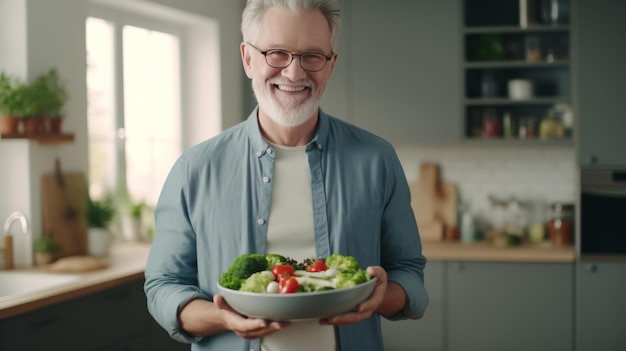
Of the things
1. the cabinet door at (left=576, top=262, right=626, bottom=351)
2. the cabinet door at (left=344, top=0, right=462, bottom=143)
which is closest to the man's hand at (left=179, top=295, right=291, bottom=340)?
the cabinet door at (left=576, top=262, right=626, bottom=351)

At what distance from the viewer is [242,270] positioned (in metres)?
1.56

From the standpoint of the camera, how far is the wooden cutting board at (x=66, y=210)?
3.70 m

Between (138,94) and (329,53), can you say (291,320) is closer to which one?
(329,53)

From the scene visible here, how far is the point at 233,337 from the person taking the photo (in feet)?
5.90

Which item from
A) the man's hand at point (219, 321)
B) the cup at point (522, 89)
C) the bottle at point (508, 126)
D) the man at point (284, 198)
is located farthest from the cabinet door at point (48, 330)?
the cup at point (522, 89)

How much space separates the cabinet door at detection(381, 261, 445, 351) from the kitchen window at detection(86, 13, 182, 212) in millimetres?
1886

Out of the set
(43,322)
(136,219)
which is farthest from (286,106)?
(136,219)

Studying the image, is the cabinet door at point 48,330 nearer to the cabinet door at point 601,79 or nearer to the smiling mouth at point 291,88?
the smiling mouth at point 291,88

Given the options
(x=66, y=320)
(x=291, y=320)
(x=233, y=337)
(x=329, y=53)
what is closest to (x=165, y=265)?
(x=233, y=337)

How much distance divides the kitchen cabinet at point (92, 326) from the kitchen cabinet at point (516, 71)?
2713 mm

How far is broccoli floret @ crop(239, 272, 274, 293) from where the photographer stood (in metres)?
1.48

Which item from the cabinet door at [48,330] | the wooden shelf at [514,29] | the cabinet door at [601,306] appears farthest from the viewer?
the wooden shelf at [514,29]

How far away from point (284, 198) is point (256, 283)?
0.40 m

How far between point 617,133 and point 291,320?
3.78 metres
